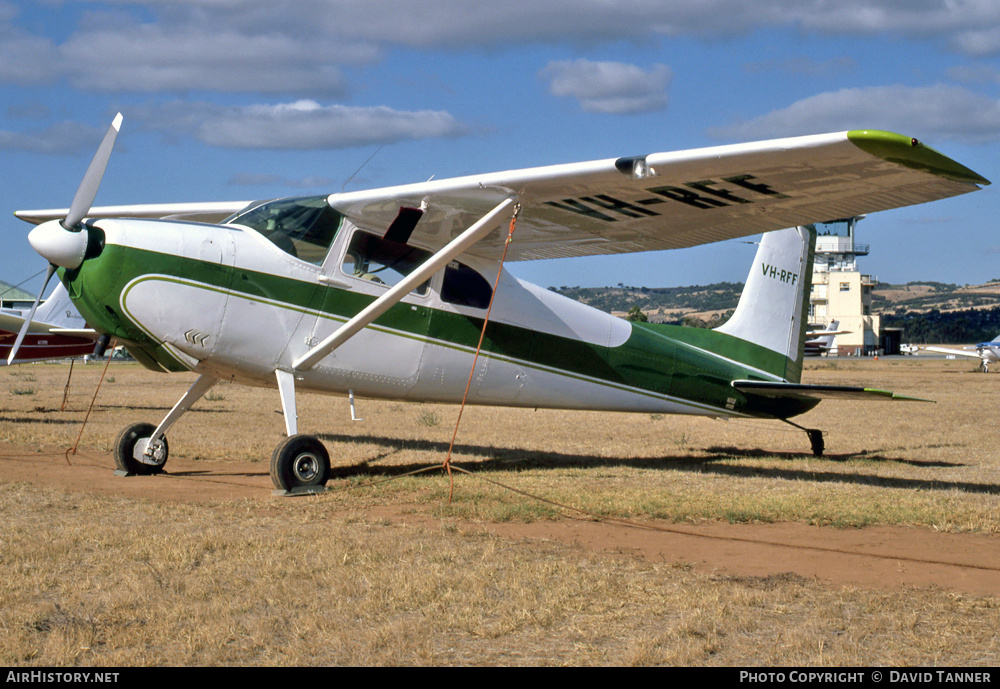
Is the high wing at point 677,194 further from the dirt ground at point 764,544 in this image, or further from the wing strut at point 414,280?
the dirt ground at point 764,544

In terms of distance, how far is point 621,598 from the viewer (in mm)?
4484

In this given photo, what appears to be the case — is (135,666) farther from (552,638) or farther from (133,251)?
(133,251)

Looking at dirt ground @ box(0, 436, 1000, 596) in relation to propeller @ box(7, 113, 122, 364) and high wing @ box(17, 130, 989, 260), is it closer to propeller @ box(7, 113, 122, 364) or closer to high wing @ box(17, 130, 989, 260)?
propeller @ box(7, 113, 122, 364)

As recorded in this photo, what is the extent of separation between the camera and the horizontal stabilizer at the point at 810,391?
373 inches

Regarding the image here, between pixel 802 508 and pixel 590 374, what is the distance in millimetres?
3514

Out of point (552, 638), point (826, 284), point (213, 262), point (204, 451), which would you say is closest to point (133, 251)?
point (213, 262)

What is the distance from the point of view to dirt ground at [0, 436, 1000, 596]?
205 inches

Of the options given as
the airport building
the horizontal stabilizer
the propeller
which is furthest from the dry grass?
the airport building

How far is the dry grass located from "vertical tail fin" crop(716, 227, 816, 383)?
214cm

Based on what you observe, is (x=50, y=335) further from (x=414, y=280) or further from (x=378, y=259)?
(x=414, y=280)

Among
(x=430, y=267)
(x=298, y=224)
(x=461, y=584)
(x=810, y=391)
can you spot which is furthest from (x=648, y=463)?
(x=461, y=584)

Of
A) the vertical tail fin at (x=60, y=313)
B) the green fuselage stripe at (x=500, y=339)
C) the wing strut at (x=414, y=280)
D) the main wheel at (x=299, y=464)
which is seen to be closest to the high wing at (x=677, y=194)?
the wing strut at (x=414, y=280)

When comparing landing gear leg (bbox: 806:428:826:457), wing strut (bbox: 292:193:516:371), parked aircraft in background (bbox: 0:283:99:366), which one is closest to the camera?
wing strut (bbox: 292:193:516:371)

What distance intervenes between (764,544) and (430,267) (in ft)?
12.5
